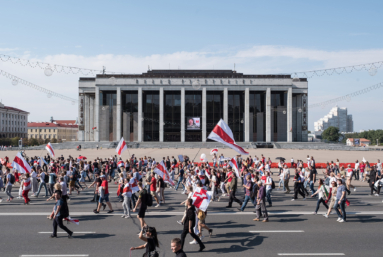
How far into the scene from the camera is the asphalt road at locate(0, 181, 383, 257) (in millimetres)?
8430

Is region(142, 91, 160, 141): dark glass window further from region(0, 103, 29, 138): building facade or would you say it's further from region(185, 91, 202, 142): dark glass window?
region(0, 103, 29, 138): building facade

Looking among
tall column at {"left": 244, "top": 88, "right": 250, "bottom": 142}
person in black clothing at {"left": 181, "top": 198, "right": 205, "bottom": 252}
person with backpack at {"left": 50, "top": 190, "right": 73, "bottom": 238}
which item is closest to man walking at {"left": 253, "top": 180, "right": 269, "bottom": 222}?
person in black clothing at {"left": 181, "top": 198, "right": 205, "bottom": 252}

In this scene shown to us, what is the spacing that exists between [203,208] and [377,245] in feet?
17.2

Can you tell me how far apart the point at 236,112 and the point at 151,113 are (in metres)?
20.5

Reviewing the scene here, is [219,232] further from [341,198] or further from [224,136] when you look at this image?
[224,136]

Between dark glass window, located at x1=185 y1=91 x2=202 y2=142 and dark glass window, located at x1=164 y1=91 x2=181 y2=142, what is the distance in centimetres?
192

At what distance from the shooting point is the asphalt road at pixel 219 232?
8.43m

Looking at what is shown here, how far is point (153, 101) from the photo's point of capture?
237 ft

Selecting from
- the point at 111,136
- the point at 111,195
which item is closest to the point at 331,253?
the point at 111,195

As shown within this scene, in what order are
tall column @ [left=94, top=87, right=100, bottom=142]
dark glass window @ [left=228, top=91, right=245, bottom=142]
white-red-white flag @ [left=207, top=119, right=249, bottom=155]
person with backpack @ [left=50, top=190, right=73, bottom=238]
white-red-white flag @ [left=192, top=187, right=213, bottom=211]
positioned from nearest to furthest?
person with backpack @ [left=50, top=190, right=73, bottom=238]
white-red-white flag @ [left=192, top=187, right=213, bottom=211]
white-red-white flag @ [left=207, top=119, right=249, bottom=155]
tall column @ [left=94, top=87, right=100, bottom=142]
dark glass window @ [left=228, top=91, right=245, bottom=142]

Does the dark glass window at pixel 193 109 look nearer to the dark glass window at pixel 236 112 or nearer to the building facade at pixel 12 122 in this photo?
the dark glass window at pixel 236 112

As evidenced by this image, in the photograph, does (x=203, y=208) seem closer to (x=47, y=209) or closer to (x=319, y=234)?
(x=319, y=234)

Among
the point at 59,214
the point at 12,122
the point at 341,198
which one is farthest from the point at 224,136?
the point at 12,122

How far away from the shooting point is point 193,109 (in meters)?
71.8
